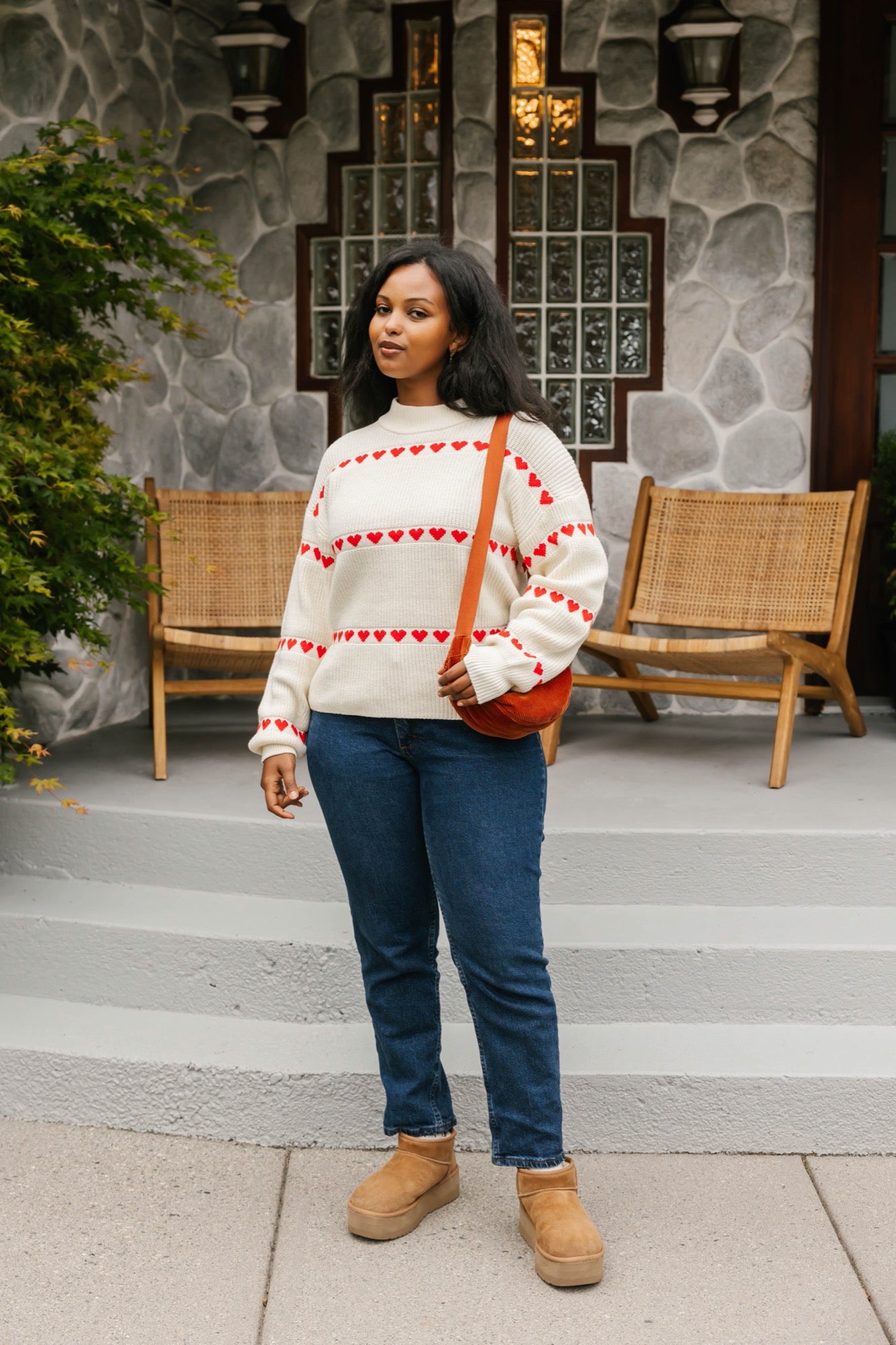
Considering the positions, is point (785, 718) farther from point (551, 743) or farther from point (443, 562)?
point (443, 562)

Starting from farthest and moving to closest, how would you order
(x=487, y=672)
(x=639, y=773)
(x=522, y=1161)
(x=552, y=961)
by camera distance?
→ (x=639, y=773), (x=552, y=961), (x=522, y=1161), (x=487, y=672)

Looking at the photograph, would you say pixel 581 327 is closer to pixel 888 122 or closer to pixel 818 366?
pixel 818 366

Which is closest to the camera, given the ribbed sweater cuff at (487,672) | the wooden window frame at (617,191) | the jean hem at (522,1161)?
the ribbed sweater cuff at (487,672)

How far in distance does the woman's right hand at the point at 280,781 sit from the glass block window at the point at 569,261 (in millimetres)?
2749

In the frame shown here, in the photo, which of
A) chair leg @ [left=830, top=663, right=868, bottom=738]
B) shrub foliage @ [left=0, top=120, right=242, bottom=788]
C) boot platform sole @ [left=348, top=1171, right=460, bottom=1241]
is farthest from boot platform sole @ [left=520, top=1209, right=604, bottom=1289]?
chair leg @ [left=830, top=663, right=868, bottom=738]

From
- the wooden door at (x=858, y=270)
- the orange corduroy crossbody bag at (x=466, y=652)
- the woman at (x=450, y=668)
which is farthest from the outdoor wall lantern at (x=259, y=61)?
the orange corduroy crossbody bag at (x=466, y=652)

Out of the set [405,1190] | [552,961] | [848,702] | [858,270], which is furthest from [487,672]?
[858,270]

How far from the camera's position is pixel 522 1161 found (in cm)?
205

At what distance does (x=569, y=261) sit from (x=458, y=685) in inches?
121

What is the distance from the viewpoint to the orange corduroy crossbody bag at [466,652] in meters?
1.87

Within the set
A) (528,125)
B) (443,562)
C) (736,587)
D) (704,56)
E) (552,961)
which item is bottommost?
(552,961)

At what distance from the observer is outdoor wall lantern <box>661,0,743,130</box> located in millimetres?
4145

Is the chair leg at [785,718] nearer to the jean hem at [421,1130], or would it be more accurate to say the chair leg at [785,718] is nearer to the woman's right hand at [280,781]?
the jean hem at [421,1130]

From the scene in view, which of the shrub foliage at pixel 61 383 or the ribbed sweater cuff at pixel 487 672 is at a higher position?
the shrub foliage at pixel 61 383
